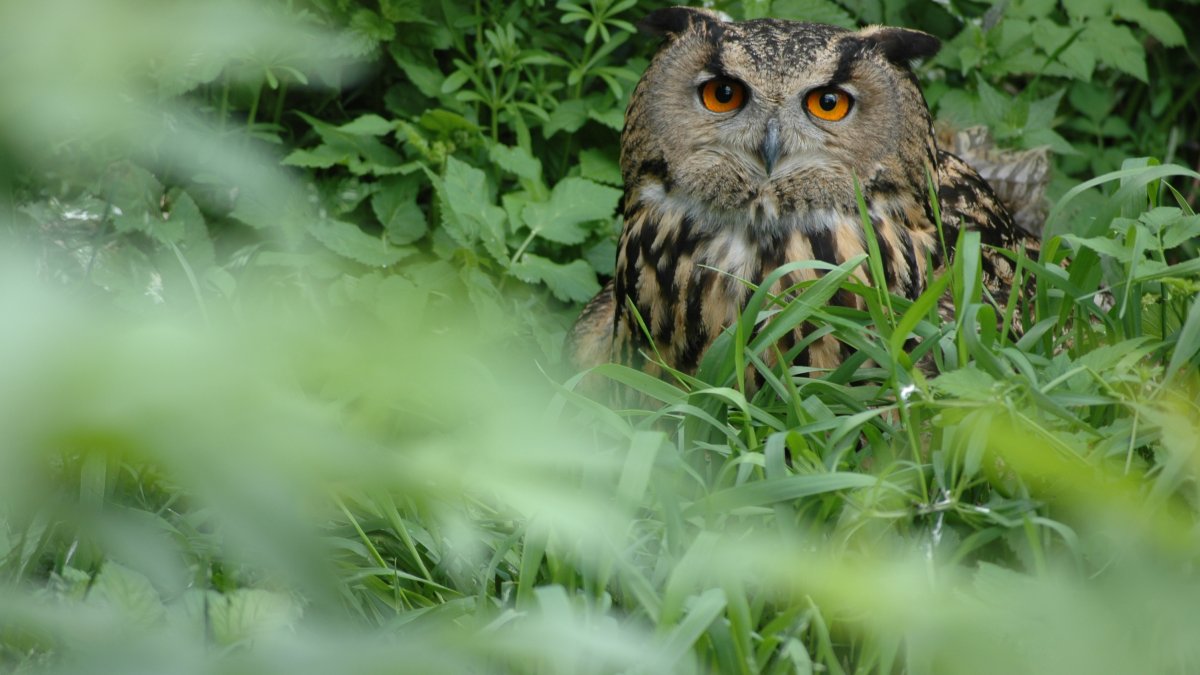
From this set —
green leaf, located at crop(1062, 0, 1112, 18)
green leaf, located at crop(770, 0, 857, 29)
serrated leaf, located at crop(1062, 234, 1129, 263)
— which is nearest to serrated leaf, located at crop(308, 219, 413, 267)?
green leaf, located at crop(770, 0, 857, 29)

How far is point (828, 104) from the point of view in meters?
2.39

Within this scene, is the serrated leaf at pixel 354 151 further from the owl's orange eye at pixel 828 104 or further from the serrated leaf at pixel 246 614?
the serrated leaf at pixel 246 614

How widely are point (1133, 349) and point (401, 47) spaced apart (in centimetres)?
220

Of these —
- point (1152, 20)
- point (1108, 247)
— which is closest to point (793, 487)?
point (1108, 247)

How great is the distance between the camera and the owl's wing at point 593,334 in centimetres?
282

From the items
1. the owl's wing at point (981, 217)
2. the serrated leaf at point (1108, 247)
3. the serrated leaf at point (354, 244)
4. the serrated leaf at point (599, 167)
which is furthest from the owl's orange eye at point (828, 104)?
the serrated leaf at point (354, 244)

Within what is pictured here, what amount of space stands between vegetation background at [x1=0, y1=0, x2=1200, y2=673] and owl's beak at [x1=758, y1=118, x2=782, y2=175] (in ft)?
0.97

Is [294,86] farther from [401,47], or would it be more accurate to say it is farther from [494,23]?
[494,23]

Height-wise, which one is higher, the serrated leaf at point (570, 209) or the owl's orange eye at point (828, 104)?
the owl's orange eye at point (828, 104)

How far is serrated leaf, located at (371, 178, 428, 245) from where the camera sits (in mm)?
3236

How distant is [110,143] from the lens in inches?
24.1

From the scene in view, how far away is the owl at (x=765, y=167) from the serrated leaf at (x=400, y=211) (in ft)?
2.84

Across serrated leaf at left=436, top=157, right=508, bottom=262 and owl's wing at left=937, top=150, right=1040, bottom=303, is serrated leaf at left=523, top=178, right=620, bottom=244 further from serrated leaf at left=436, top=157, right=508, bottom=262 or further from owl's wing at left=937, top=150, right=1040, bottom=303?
owl's wing at left=937, top=150, right=1040, bottom=303

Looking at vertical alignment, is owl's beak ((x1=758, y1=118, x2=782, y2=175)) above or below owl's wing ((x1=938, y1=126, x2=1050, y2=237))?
above
